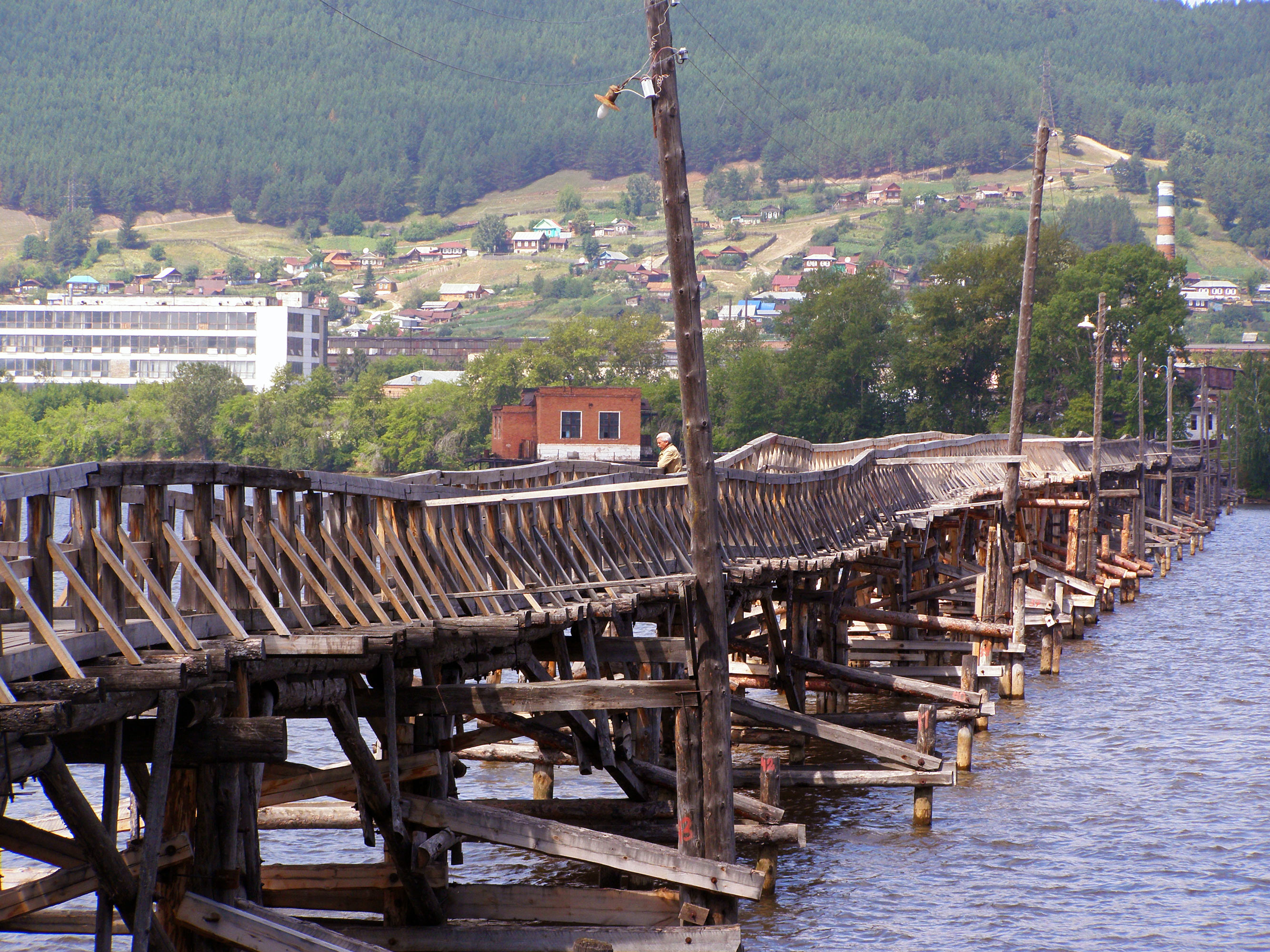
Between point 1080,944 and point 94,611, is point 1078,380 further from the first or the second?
point 94,611

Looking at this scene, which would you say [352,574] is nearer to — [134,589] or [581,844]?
[581,844]

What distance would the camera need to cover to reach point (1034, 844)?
800 inches

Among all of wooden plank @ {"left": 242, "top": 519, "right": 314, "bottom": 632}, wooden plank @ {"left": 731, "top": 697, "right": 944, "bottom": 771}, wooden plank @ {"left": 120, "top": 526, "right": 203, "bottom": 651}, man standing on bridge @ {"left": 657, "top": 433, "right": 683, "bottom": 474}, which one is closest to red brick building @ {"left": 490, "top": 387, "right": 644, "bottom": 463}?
man standing on bridge @ {"left": 657, "top": 433, "right": 683, "bottom": 474}

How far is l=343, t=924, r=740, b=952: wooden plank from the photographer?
39.7ft

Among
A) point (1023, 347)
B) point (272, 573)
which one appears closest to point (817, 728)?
point (272, 573)

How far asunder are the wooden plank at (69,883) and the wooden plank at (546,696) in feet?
10.6

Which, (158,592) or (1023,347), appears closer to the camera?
(158,592)

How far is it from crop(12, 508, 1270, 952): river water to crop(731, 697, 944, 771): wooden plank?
1.39 meters

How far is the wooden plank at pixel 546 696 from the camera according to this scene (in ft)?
41.2

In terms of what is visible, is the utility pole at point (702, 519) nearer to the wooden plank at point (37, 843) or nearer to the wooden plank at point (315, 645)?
the wooden plank at point (315, 645)

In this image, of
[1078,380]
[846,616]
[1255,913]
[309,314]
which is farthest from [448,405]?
[1255,913]

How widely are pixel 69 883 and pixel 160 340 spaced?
172128mm

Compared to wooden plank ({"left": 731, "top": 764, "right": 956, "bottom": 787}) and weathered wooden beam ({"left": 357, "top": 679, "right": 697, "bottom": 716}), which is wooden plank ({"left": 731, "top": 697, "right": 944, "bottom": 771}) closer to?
wooden plank ({"left": 731, "top": 764, "right": 956, "bottom": 787})

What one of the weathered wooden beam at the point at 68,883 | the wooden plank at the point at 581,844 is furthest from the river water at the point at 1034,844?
the weathered wooden beam at the point at 68,883
